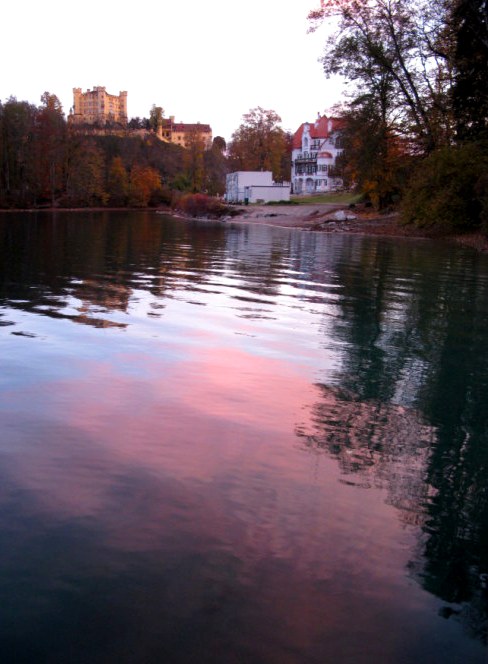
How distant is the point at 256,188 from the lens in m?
99.8

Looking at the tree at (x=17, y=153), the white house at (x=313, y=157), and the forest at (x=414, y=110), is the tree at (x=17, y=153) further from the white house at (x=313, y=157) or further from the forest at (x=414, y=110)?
the forest at (x=414, y=110)

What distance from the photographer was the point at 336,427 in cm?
663

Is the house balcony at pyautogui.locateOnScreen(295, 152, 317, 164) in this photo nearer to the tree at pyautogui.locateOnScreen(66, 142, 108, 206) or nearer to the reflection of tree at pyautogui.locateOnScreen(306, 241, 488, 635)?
the tree at pyautogui.locateOnScreen(66, 142, 108, 206)

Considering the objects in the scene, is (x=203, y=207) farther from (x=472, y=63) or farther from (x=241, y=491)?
(x=241, y=491)

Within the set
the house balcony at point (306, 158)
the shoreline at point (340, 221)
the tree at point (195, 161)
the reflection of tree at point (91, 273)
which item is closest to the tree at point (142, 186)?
the tree at point (195, 161)

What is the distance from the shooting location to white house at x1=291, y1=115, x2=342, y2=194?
110000mm

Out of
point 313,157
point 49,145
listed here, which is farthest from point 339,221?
point 49,145

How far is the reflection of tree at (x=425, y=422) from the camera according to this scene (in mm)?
4434

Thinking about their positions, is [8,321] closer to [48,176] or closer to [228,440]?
[228,440]

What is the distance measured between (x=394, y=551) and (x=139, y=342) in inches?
254

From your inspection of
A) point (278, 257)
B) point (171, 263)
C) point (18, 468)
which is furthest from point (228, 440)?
point (278, 257)

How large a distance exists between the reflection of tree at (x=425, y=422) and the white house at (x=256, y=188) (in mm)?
86214

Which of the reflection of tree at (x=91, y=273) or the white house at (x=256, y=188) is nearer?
the reflection of tree at (x=91, y=273)

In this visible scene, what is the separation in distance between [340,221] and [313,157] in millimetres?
65707
